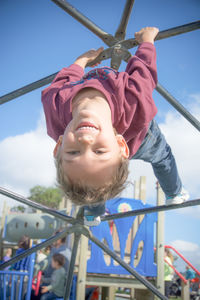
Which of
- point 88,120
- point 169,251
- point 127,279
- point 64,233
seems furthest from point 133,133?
point 169,251

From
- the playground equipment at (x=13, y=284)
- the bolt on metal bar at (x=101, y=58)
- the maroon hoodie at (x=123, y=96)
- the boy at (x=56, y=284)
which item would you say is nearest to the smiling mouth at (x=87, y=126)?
the maroon hoodie at (x=123, y=96)

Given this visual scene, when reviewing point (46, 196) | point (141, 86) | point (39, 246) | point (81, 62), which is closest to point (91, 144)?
point (141, 86)

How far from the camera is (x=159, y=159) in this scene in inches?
50.0

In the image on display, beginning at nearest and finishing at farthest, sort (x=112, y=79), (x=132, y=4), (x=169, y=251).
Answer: (x=112, y=79), (x=132, y=4), (x=169, y=251)

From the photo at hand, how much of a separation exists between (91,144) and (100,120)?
0.08 m

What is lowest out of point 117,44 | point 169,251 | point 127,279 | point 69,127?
point 127,279

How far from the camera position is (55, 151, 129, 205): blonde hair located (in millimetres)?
917

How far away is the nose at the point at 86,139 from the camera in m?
0.77


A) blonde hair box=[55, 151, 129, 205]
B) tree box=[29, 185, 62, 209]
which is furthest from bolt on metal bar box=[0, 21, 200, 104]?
tree box=[29, 185, 62, 209]

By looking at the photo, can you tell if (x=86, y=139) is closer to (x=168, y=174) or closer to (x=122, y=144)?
(x=122, y=144)

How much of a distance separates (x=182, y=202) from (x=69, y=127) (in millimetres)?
755

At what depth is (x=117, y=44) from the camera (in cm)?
118

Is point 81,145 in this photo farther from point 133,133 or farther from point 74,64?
point 74,64

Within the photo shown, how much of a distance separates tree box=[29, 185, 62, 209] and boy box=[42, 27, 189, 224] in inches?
554
